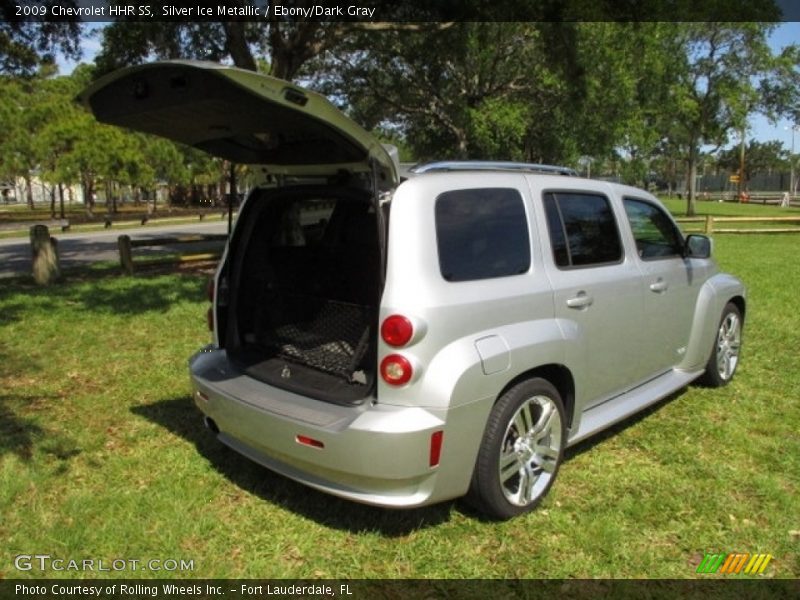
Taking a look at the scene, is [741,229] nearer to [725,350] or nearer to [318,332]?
[725,350]

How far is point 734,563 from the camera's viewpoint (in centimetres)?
313

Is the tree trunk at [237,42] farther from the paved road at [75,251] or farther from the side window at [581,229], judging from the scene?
the side window at [581,229]

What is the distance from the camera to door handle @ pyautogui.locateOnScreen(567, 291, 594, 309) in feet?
11.8

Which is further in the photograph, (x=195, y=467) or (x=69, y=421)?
(x=69, y=421)

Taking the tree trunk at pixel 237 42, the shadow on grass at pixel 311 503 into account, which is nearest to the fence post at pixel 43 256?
the tree trunk at pixel 237 42

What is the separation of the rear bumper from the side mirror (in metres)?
2.80

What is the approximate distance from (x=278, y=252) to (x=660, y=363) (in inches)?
108

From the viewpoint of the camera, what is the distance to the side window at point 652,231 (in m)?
4.46

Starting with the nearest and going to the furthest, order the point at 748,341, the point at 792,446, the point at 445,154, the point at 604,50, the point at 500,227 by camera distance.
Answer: the point at 500,227 → the point at 792,446 → the point at 748,341 → the point at 604,50 → the point at 445,154

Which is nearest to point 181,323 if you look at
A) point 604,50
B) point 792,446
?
point 792,446

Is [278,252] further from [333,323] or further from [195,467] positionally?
[195,467]

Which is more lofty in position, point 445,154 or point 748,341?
point 445,154

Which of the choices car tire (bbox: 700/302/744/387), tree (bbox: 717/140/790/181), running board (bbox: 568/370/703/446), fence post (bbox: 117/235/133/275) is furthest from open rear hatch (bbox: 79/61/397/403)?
tree (bbox: 717/140/790/181)

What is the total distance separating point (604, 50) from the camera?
18469 millimetres
